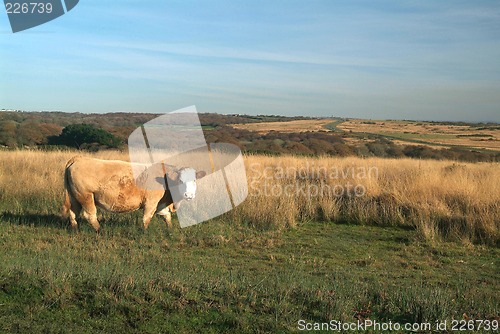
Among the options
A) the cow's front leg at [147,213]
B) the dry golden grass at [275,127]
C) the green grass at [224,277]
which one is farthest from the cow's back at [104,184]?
the dry golden grass at [275,127]

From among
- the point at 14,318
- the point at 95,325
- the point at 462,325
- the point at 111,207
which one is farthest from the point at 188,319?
the point at 111,207

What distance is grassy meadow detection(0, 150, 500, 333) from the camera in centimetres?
533

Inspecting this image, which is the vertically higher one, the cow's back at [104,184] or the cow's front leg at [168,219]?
the cow's back at [104,184]

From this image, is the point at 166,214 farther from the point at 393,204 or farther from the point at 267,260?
the point at 393,204

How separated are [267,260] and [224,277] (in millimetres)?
1822

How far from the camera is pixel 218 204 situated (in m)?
12.9

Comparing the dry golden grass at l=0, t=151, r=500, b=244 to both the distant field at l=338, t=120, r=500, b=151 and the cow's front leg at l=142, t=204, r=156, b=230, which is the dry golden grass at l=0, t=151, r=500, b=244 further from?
the distant field at l=338, t=120, r=500, b=151

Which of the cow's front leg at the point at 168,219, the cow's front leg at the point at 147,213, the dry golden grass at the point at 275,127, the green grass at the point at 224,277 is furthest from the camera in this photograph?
the dry golden grass at the point at 275,127

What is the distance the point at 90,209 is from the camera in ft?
33.9

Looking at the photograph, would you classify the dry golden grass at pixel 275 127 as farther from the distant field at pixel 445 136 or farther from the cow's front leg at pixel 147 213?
the cow's front leg at pixel 147 213

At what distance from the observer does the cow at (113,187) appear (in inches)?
406

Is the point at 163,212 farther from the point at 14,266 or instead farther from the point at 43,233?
the point at 14,266

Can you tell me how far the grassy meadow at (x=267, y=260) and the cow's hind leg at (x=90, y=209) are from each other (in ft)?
0.80

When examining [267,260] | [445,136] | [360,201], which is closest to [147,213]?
[267,260]
